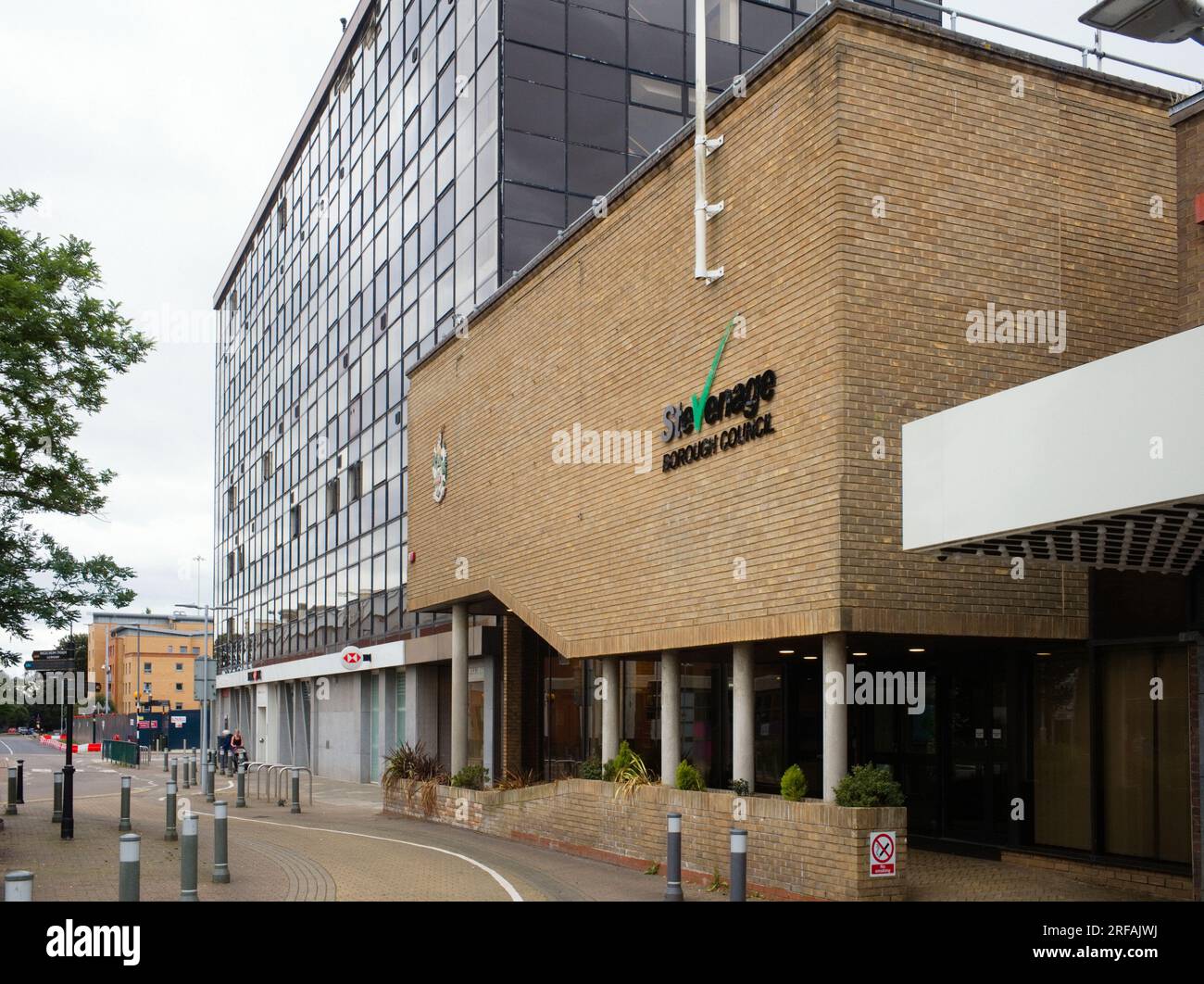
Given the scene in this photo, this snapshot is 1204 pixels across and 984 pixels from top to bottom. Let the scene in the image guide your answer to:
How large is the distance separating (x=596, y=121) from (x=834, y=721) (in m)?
21.4

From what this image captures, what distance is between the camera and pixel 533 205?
31281 mm

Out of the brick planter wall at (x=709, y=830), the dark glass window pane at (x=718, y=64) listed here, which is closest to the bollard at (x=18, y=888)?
the brick planter wall at (x=709, y=830)

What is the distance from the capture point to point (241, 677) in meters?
57.7

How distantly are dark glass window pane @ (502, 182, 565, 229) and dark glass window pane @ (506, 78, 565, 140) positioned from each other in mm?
1452

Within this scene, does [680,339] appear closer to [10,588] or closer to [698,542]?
[698,542]

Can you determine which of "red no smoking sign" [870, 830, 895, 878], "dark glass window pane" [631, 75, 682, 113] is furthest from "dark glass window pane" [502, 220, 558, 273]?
"red no smoking sign" [870, 830, 895, 878]

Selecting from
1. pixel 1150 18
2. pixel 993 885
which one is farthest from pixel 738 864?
pixel 1150 18

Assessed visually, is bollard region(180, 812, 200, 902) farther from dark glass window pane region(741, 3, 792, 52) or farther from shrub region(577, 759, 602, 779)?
dark glass window pane region(741, 3, 792, 52)

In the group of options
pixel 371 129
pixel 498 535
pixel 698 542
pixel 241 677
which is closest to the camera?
Result: pixel 698 542

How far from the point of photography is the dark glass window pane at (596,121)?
32094 millimetres

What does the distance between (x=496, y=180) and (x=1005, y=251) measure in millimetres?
18090

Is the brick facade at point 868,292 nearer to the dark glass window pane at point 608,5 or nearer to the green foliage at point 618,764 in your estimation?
the green foliage at point 618,764

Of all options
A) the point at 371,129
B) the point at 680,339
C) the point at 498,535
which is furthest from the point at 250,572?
the point at 680,339

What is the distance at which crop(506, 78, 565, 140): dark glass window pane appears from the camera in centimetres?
3136
